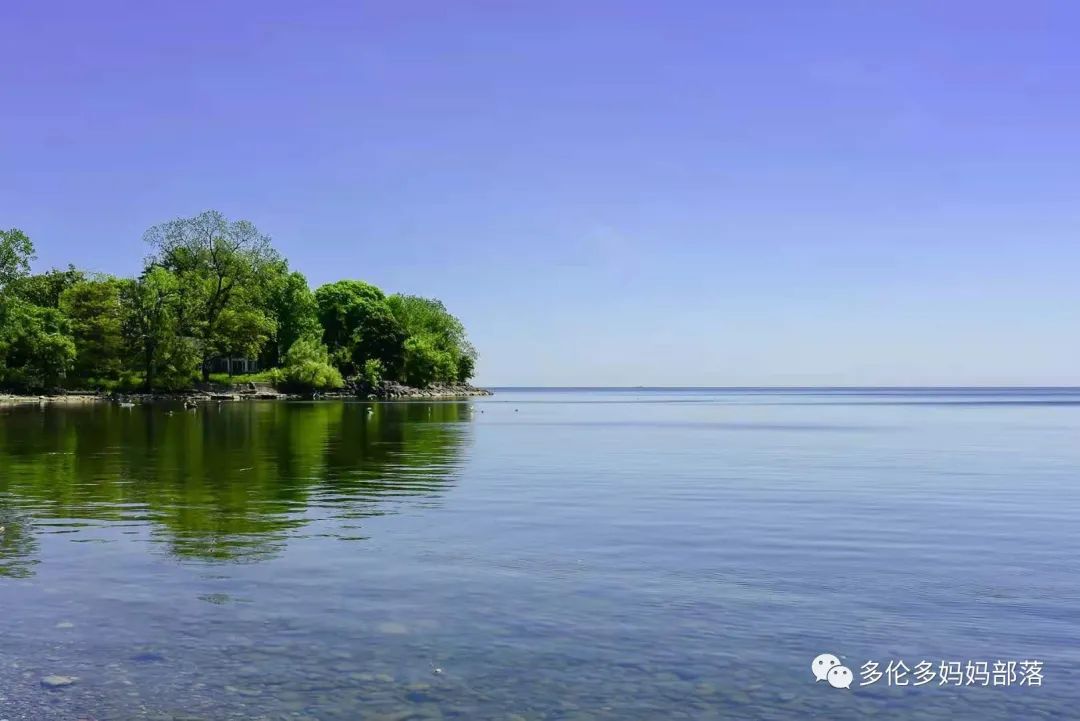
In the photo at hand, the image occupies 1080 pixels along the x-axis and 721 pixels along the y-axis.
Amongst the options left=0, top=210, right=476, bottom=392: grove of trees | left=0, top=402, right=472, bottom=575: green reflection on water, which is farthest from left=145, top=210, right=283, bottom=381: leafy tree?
left=0, top=402, right=472, bottom=575: green reflection on water

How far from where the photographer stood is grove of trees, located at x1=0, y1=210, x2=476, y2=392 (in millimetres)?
122188

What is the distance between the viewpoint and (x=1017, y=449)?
50000 mm

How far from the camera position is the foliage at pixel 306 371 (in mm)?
153875

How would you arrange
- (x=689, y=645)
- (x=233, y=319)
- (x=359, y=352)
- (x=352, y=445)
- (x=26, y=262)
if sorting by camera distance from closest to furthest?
(x=689, y=645), (x=352, y=445), (x=26, y=262), (x=233, y=319), (x=359, y=352)

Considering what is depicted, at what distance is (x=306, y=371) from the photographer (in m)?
154

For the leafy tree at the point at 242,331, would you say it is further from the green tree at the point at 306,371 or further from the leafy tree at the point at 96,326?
the leafy tree at the point at 96,326

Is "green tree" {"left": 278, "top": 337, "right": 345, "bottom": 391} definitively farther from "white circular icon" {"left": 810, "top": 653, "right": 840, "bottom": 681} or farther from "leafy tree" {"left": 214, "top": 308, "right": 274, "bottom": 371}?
"white circular icon" {"left": 810, "top": 653, "right": 840, "bottom": 681}

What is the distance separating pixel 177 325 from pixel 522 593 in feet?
437

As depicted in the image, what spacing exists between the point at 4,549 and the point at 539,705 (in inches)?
525

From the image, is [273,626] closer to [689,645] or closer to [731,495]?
[689,645]

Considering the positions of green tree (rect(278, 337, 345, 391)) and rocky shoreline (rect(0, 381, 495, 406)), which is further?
green tree (rect(278, 337, 345, 391))

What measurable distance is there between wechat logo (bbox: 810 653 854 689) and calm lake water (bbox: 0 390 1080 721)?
12 cm

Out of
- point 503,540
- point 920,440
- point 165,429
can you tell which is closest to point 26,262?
point 165,429

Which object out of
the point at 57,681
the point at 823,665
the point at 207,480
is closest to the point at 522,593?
the point at 823,665
